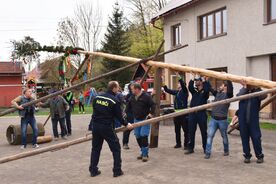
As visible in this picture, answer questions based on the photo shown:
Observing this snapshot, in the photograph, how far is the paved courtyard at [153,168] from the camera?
675 cm

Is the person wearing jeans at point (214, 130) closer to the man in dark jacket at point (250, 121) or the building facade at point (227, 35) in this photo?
the man in dark jacket at point (250, 121)

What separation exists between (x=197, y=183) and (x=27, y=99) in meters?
6.02

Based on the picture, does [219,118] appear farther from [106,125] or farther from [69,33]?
[69,33]

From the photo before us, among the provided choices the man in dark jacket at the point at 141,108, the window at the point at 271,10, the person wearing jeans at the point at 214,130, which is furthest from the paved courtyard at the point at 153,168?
the window at the point at 271,10

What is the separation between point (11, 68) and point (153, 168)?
32.6 m

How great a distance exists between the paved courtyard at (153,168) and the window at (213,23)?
9.27 meters

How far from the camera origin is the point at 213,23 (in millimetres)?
18703

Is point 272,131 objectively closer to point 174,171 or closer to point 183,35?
point 174,171

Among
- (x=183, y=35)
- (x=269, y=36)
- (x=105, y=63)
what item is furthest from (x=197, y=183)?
(x=105, y=63)

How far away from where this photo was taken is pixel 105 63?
41031mm

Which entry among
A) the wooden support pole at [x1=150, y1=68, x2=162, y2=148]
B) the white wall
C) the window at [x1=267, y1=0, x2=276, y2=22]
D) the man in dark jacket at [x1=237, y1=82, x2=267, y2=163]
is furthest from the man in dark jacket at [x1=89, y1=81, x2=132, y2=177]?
the window at [x1=267, y1=0, x2=276, y2=22]

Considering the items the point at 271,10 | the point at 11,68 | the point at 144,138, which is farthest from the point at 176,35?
the point at 11,68

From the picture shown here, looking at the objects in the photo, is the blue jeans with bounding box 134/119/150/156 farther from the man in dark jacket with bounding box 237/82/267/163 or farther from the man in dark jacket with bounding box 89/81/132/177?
the man in dark jacket with bounding box 237/82/267/163

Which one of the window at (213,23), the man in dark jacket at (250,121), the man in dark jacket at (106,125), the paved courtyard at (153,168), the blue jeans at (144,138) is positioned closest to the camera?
the paved courtyard at (153,168)
